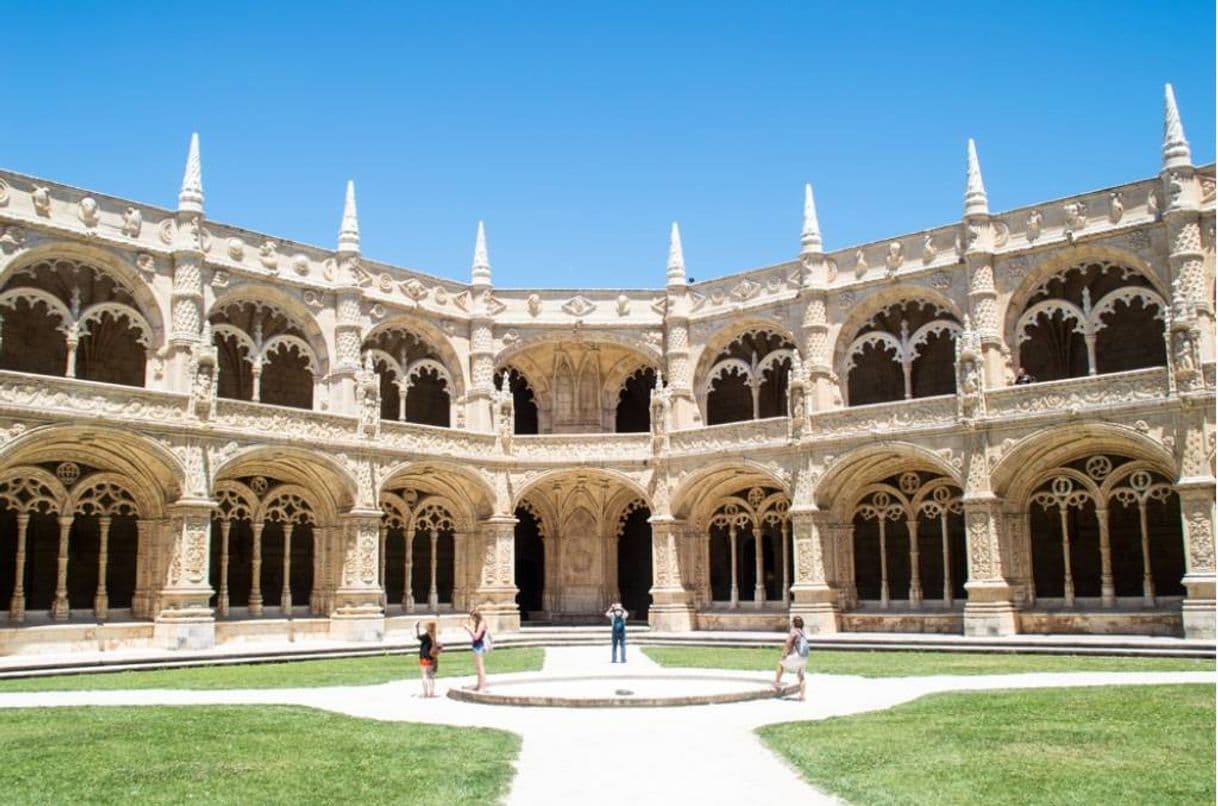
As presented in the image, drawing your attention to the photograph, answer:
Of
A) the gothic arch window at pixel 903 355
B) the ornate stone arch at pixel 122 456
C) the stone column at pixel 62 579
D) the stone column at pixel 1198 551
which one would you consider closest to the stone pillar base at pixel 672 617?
the gothic arch window at pixel 903 355

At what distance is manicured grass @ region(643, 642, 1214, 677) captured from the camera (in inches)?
910

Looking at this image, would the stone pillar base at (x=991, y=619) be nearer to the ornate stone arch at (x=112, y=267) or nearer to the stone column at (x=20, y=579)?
the ornate stone arch at (x=112, y=267)

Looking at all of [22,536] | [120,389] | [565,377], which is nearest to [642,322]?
[565,377]

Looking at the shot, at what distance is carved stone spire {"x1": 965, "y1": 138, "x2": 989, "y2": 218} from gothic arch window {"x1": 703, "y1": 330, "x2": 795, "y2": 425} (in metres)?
6.96

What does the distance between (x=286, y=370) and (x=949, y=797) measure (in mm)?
31437

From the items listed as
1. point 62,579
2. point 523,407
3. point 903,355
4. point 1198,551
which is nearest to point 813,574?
Result: point 903,355

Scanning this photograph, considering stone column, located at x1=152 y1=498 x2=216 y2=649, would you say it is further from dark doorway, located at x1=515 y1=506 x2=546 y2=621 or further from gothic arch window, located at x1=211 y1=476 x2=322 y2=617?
dark doorway, located at x1=515 y1=506 x2=546 y2=621

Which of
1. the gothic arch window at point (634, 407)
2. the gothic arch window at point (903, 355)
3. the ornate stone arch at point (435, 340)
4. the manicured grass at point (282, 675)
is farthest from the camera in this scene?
the gothic arch window at point (634, 407)

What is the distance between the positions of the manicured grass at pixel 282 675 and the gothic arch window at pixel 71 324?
9052mm

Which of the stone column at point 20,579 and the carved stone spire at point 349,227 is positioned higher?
the carved stone spire at point 349,227

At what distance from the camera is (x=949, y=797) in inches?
417

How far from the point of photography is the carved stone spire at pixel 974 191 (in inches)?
1334

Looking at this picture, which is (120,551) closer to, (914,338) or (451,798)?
(914,338)

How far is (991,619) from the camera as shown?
1218 inches
